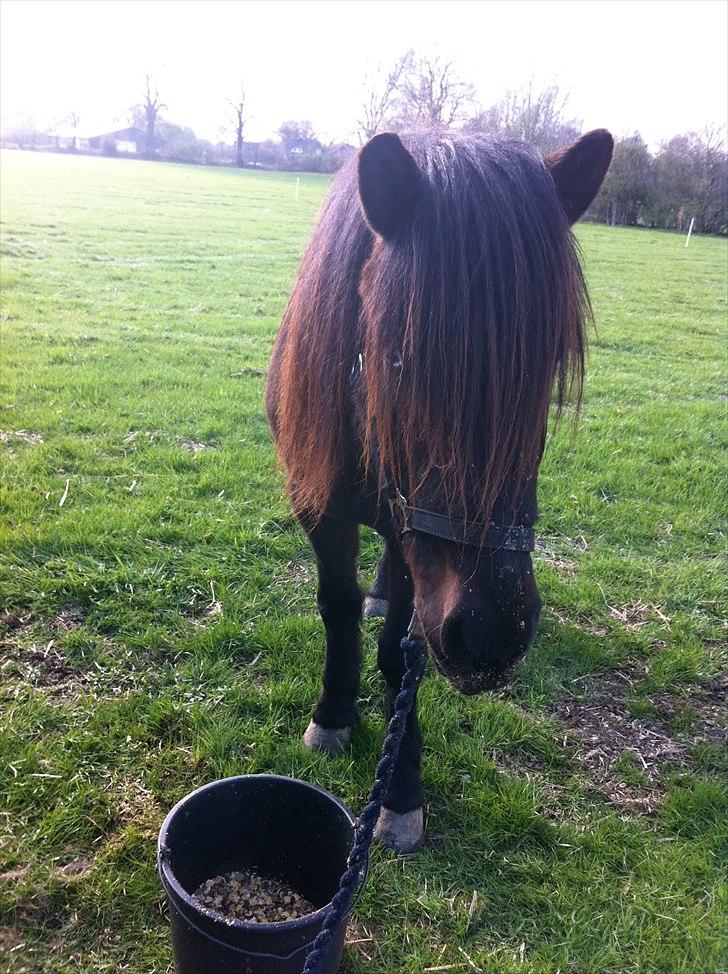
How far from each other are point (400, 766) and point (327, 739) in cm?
38

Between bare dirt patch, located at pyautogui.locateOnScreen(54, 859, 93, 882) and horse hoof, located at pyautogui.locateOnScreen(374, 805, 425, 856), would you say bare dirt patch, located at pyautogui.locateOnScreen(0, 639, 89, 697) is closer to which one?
bare dirt patch, located at pyautogui.locateOnScreen(54, 859, 93, 882)

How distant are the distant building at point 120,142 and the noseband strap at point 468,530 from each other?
69.2 metres

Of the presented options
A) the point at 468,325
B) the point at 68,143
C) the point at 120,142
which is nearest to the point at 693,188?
the point at 468,325

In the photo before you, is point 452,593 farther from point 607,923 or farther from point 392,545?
point 607,923

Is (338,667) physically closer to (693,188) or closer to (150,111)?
(693,188)

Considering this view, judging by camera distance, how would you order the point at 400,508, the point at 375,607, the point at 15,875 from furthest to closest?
1. the point at 375,607
2. the point at 15,875
3. the point at 400,508

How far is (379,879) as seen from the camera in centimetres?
213

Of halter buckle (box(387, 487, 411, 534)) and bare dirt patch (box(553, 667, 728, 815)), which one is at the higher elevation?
halter buckle (box(387, 487, 411, 534))

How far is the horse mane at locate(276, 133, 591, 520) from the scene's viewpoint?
1402 millimetres

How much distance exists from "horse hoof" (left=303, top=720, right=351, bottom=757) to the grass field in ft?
0.17

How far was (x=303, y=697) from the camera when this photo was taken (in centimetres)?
281

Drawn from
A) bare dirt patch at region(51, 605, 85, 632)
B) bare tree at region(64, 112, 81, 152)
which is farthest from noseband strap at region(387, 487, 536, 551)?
bare tree at region(64, 112, 81, 152)

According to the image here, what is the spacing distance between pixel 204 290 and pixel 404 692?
1011cm

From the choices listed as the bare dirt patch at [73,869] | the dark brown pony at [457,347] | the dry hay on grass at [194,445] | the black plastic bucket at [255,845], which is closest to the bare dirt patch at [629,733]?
the black plastic bucket at [255,845]
